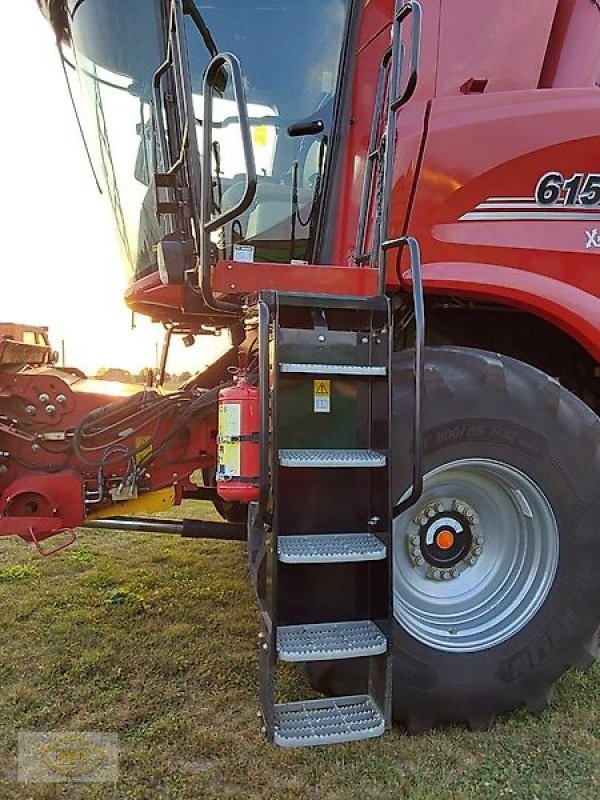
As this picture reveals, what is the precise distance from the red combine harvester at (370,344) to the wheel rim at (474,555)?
0.03ft

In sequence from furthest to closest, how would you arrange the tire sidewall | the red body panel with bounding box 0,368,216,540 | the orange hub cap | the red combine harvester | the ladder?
the red body panel with bounding box 0,368,216,540 < the orange hub cap < the tire sidewall < the red combine harvester < the ladder

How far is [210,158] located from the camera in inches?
105

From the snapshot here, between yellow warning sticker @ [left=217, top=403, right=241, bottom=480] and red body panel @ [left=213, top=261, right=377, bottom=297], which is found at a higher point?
red body panel @ [left=213, top=261, right=377, bottom=297]

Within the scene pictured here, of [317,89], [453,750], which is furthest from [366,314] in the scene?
[453,750]

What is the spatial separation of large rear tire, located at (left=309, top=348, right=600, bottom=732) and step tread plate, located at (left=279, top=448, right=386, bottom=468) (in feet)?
0.64

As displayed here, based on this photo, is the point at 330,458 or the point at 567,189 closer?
the point at 330,458

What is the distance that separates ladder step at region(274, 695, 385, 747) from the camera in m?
2.32

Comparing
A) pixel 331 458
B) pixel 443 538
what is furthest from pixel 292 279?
pixel 443 538

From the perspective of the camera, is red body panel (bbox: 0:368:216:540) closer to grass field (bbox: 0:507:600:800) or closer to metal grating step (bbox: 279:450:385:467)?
grass field (bbox: 0:507:600:800)

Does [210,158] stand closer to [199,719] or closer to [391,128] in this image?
[391,128]

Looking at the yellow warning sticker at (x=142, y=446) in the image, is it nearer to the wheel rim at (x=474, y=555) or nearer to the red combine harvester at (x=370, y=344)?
the red combine harvester at (x=370, y=344)

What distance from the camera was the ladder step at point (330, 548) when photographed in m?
2.42

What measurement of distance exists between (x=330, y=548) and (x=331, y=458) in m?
0.31

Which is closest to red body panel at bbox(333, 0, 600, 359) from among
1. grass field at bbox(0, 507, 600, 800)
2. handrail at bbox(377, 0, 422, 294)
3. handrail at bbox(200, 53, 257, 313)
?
handrail at bbox(377, 0, 422, 294)
